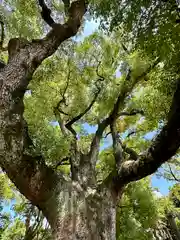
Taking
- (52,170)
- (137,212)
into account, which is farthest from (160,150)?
(137,212)

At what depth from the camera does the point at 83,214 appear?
486 centimetres

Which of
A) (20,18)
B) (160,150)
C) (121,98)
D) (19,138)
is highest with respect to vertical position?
(20,18)

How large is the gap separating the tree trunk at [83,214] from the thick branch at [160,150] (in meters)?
0.61

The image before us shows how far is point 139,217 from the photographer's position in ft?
29.3

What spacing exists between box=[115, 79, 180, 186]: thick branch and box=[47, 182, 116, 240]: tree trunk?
2.00 feet

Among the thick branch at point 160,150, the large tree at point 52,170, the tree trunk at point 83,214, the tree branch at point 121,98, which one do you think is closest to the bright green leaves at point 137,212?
the tree branch at point 121,98

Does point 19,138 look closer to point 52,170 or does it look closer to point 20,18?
point 52,170

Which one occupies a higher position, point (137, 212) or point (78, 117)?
point (78, 117)

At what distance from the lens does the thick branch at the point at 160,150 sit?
4039 mm

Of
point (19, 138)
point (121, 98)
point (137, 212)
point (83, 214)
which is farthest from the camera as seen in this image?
point (137, 212)

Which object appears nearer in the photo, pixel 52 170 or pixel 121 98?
pixel 52 170

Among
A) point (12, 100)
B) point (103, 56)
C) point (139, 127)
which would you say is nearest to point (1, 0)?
point (103, 56)

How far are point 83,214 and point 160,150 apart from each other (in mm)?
1711

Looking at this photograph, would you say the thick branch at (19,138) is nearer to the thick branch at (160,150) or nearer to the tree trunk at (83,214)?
the tree trunk at (83,214)
